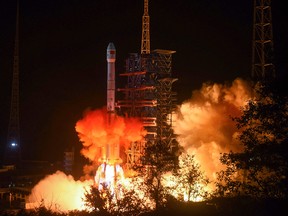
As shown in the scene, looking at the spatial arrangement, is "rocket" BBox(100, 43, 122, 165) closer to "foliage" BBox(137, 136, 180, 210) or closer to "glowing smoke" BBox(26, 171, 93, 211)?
"glowing smoke" BBox(26, 171, 93, 211)

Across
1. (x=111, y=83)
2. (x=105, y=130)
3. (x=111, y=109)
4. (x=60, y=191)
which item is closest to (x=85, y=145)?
(x=105, y=130)

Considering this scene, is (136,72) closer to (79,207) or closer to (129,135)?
(129,135)

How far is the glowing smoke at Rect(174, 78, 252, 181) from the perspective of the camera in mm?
38844

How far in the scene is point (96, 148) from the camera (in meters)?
43.8

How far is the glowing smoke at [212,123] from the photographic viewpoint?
127 ft

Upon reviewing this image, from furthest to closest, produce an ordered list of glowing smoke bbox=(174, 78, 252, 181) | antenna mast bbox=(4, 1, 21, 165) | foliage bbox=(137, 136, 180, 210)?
1. antenna mast bbox=(4, 1, 21, 165)
2. glowing smoke bbox=(174, 78, 252, 181)
3. foliage bbox=(137, 136, 180, 210)

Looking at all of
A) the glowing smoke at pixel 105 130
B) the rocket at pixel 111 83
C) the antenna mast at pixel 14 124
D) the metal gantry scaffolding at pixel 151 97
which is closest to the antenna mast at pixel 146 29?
the metal gantry scaffolding at pixel 151 97

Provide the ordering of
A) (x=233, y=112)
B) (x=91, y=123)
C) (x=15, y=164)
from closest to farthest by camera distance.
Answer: (x=233, y=112), (x=91, y=123), (x=15, y=164)

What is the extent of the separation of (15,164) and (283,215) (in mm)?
51086

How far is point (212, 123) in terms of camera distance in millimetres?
40875

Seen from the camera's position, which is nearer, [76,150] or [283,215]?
[283,215]

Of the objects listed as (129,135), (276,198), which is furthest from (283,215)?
(129,135)

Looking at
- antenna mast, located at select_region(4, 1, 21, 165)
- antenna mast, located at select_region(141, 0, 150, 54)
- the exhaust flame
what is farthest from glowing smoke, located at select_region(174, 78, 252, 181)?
antenna mast, located at select_region(4, 1, 21, 165)

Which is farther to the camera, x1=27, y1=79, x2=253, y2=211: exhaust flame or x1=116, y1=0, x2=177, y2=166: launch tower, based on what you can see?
x1=116, y1=0, x2=177, y2=166: launch tower
